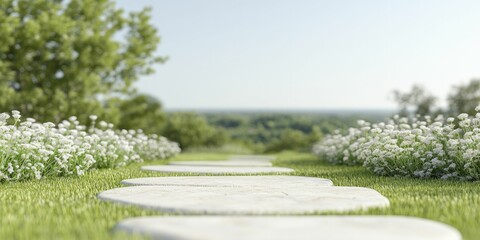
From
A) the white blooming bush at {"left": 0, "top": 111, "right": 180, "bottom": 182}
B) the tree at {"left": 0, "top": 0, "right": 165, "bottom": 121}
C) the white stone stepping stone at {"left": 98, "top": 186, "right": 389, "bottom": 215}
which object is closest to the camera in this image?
the white stone stepping stone at {"left": 98, "top": 186, "right": 389, "bottom": 215}

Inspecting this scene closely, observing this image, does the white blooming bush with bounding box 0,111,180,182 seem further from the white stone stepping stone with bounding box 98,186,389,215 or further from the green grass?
the white stone stepping stone with bounding box 98,186,389,215

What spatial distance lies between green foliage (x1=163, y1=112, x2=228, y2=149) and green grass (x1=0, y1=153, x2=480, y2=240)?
74.4ft

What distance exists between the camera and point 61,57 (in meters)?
18.6

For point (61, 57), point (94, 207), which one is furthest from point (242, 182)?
point (61, 57)

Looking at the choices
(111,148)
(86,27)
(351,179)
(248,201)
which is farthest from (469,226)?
(86,27)

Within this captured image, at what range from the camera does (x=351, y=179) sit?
6.82 m

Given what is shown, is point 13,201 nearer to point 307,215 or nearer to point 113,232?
point 113,232

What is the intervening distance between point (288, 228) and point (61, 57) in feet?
54.9

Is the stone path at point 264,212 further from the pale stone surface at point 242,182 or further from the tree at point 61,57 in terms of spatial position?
the tree at point 61,57

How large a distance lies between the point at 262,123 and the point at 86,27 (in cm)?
3552

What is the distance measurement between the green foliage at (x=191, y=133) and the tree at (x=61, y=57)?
29.2ft

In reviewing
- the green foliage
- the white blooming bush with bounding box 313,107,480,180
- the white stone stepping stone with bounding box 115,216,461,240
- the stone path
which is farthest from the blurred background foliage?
the white stone stepping stone with bounding box 115,216,461,240

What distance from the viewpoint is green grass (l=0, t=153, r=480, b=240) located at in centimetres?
335

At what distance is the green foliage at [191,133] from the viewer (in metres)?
29.2
